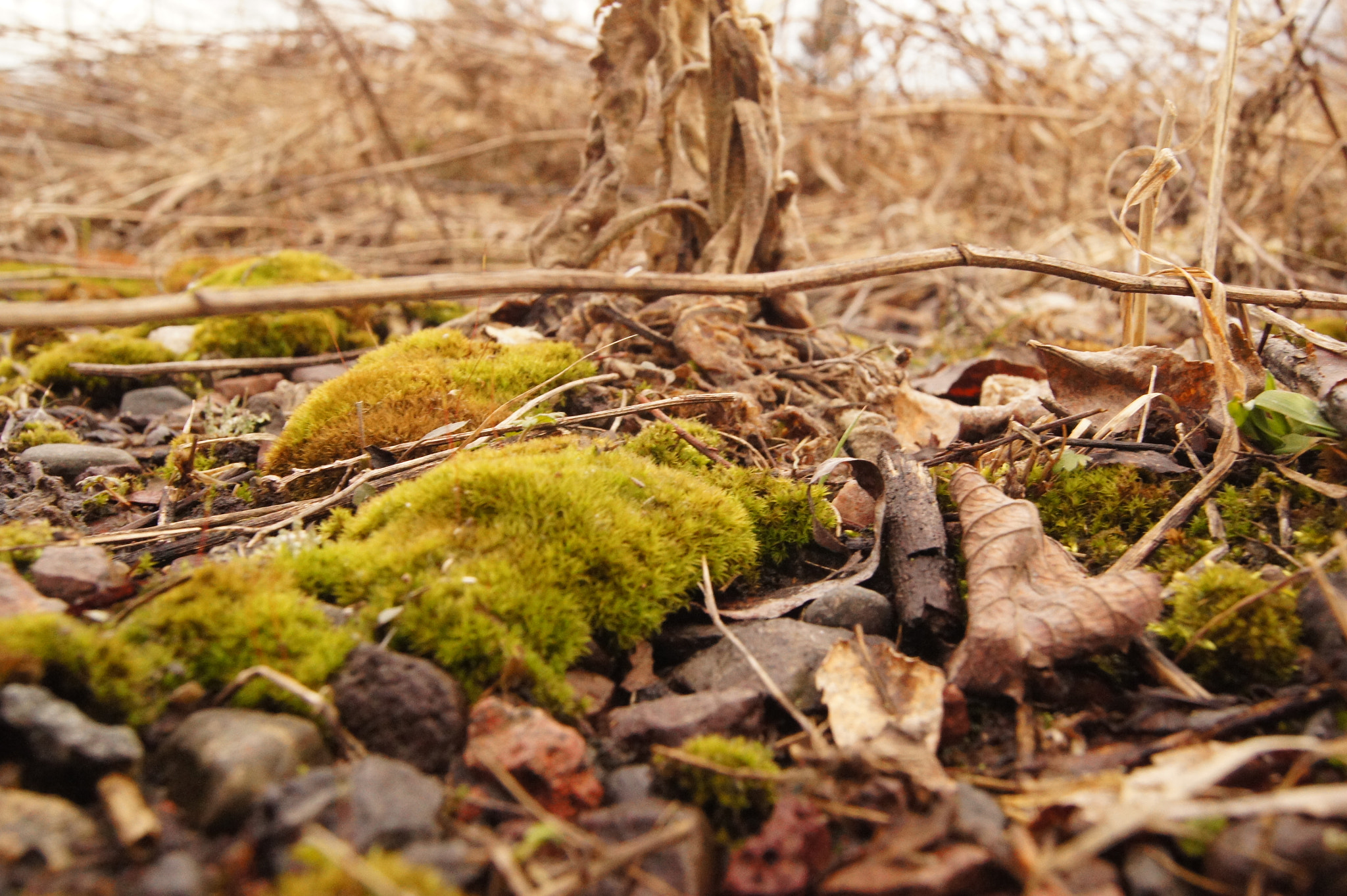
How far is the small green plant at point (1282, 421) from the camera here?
220 cm

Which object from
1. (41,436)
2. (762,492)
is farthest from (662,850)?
(41,436)

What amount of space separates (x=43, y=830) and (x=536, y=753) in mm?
823

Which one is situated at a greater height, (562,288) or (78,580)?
(562,288)

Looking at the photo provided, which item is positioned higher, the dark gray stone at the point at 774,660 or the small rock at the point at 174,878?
the small rock at the point at 174,878

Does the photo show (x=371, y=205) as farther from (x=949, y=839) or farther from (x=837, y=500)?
(x=949, y=839)

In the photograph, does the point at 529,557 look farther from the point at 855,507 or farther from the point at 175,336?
the point at 175,336

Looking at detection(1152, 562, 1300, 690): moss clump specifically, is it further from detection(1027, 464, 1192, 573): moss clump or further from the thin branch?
the thin branch

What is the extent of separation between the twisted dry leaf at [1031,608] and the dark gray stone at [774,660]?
0.77 ft

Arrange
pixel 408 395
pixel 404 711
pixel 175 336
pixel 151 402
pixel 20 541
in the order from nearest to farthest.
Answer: pixel 404 711 < pixel 20 541 < pixel 408 395 < pixel 151 402 < pixel 175 336

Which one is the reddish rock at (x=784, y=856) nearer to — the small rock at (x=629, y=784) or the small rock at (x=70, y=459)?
the small rock at (x=629, y=784)

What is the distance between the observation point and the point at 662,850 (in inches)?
55.6

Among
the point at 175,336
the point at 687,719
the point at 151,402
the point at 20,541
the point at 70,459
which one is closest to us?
the point at 687,719

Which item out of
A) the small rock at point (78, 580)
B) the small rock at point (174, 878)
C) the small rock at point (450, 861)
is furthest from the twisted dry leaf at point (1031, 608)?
the small rock at point (78, 580)

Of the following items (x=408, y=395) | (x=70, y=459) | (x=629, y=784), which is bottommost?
(x=629, y=784)
